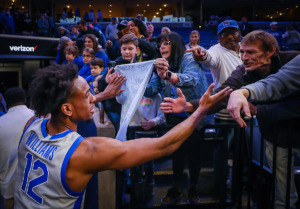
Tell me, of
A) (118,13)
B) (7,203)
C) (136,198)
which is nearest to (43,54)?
(7,203)

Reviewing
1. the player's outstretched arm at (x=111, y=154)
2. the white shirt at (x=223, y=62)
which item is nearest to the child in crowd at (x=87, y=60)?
the white shirt at (x=223, y=62)

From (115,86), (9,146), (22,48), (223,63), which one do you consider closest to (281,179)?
(223,63)

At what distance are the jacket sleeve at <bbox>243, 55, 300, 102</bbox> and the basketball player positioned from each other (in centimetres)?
29

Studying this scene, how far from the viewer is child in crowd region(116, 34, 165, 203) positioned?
2.54 metres

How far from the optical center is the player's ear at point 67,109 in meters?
1.79

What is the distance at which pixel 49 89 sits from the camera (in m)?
1.75

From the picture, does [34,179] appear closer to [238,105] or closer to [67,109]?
[67,109]

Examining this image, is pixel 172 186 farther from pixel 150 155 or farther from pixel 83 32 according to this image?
pixel 83 32

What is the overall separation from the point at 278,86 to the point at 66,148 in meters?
1.50

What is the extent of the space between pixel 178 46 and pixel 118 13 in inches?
1068

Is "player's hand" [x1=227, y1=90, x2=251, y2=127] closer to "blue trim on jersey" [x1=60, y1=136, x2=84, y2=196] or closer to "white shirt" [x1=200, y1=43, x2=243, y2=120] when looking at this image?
"blue trim on jersey" [x1=60, y1=136, x2=84, y2=196]

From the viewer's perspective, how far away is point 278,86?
1925 millimetres

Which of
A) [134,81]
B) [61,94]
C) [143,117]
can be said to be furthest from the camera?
[143,117]

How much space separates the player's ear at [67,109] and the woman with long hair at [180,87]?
793mm
